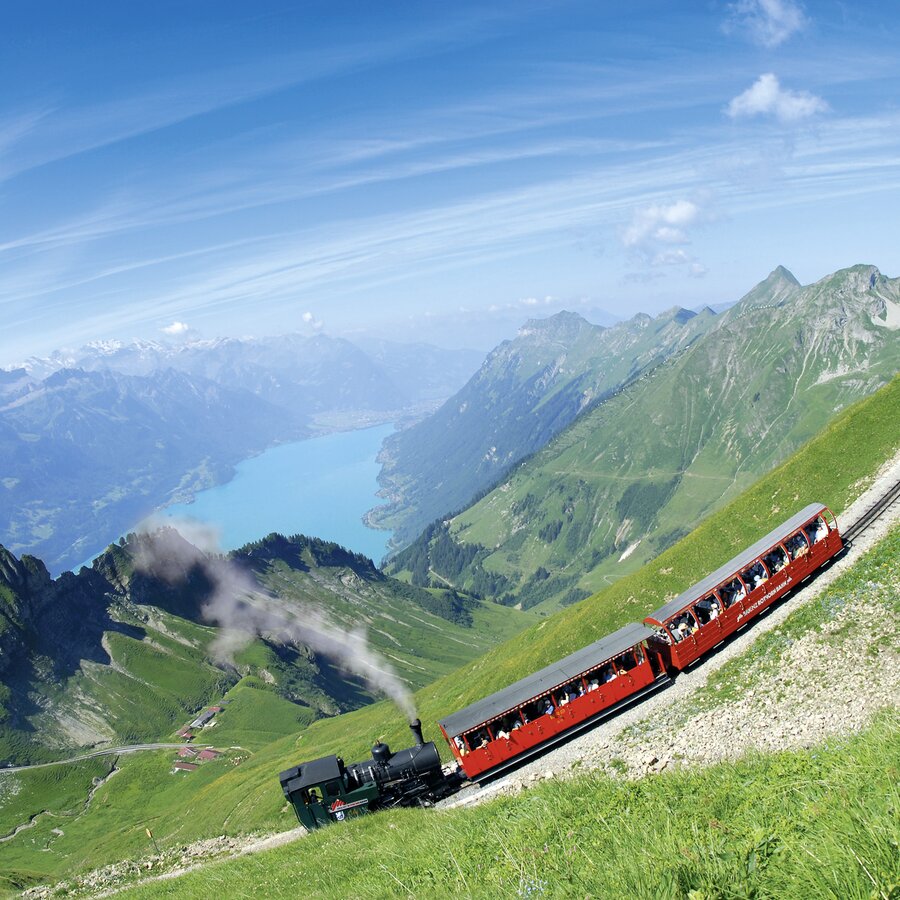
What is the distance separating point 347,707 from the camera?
182625 mm

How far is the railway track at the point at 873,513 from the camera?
36938 mm

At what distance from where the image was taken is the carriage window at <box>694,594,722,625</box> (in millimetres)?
31375

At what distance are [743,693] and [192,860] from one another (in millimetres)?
35709

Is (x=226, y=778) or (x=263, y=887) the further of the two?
(x=226, y=778)

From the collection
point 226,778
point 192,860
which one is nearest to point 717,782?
point 192,860

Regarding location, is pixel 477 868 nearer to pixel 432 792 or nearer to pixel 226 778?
pixel 432 792

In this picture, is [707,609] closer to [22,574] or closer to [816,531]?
[816,531]

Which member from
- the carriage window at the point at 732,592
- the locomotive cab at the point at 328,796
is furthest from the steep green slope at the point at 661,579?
the carriage window at the point at 732,592

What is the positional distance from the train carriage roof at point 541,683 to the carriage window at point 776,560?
8101mm

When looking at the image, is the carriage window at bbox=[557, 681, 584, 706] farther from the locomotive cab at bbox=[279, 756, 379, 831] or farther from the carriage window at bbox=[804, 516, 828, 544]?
the carriage window at bbox=[804, 516, 828, 544]

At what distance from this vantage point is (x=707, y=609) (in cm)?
3194

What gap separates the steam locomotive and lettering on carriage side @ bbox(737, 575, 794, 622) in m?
0.10

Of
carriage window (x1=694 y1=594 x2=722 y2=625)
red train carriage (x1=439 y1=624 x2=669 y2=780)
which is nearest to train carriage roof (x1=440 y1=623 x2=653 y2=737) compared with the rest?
red train carriage (x1=439 y1=624 x2=669 y2=780)

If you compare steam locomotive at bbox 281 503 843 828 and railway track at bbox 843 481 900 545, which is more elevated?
railway track at bbox 843 481 900 545
